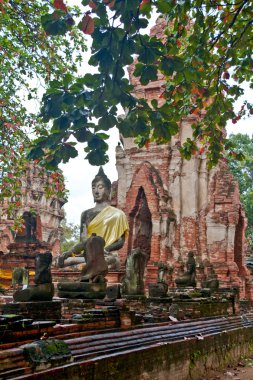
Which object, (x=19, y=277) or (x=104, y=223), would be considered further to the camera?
(x=104, y=223)

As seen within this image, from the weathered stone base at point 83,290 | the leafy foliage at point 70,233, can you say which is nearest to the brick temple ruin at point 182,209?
the weathered stone base at point 83,290

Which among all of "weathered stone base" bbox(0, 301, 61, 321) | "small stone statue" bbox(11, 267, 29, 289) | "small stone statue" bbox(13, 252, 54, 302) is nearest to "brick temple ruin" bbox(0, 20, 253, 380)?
"weathered stone base" bbox(0, 301, 61, 321)

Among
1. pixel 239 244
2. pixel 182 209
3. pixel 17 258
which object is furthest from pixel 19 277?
pixel 239 244

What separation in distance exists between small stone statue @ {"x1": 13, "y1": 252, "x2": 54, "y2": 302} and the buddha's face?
5.00 m

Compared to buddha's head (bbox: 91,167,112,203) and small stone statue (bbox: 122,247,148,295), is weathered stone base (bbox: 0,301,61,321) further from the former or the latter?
buddha's head (bbox: 91,167,112,203)

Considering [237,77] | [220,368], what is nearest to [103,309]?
[220,368]

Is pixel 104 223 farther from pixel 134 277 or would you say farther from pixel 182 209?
pixel 182 209

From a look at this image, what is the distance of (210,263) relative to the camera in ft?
47.1

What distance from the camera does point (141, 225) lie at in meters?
15.9

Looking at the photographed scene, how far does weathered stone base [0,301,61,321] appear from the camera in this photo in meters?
4.84

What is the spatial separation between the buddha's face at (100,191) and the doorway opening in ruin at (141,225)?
4.73 metres

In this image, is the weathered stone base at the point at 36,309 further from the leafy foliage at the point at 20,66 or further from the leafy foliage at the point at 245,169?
the leafy foliage at the point at 245,169

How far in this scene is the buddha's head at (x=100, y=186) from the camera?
10.6 meters

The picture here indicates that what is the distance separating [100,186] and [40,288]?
18.1 feet
